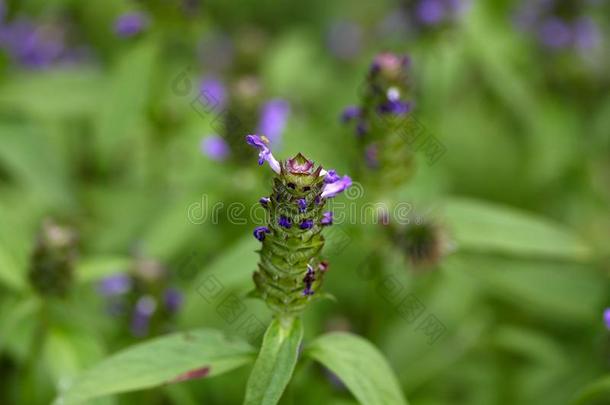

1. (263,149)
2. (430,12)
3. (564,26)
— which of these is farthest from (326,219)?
(564,26)

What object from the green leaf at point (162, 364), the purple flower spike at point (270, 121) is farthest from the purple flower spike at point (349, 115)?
the green leaf at point (162, 364)

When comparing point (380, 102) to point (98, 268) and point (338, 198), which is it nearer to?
point (338, 198)

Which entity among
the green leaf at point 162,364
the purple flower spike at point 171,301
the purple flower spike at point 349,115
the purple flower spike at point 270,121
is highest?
the purple flower spike at point 270,121

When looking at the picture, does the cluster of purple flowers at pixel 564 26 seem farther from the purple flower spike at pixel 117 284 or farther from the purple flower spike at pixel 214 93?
the purple flower spike at pixel 117 284

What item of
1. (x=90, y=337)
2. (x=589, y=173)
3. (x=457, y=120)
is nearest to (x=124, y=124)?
(x=90, y=337)

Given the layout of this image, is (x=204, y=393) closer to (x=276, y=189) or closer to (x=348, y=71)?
(x=276, y=189)

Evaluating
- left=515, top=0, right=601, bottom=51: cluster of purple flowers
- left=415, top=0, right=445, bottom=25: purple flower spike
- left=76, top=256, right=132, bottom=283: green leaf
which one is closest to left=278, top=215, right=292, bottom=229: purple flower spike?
left=76, top=256, right=132, bottom=283: green leaf

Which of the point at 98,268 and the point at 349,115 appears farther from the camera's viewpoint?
the point at 98,268
